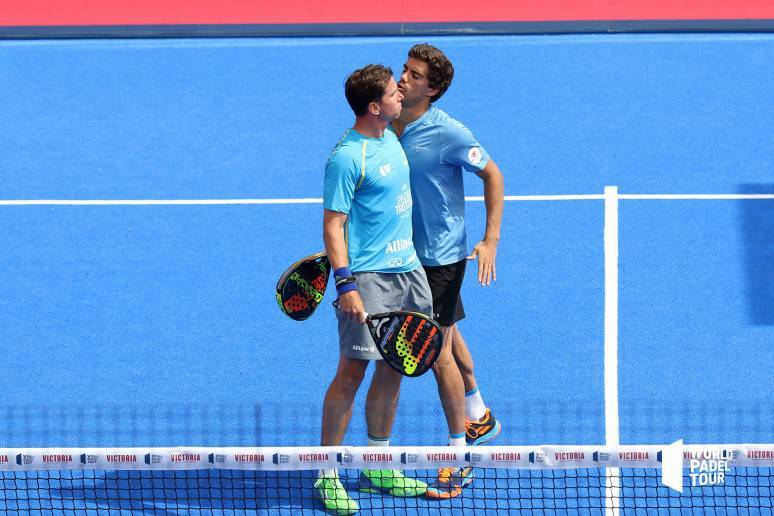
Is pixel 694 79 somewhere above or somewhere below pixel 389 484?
above

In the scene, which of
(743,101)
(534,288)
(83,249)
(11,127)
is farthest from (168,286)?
(743,101)

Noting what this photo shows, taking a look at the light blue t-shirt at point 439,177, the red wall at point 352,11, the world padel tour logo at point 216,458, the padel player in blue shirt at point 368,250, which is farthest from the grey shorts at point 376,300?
the red wall at point 352,11

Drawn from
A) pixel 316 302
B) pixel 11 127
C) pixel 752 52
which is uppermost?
pixel 752 52

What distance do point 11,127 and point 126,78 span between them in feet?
4.82

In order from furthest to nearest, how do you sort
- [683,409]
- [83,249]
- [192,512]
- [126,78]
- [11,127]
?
1. [126,78]
2. [11,127]
3. [83,249]
4. [683,409]
5. [192,512]

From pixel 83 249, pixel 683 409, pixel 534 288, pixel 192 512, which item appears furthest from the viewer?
pixel 83 249

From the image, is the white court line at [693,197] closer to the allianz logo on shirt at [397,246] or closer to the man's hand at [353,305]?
the allianz logo on shirt at [397,246]

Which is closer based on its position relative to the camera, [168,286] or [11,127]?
[168,286]

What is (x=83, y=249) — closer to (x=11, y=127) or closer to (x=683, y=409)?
(x=11, y=127)

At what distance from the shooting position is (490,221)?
20.6 feet

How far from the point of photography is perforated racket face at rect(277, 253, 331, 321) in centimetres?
629

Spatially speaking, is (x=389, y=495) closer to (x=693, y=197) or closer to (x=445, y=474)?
(x=445, y=474)

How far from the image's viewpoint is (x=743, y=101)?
1153 centimetres

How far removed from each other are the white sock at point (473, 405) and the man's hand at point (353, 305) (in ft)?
4.40
